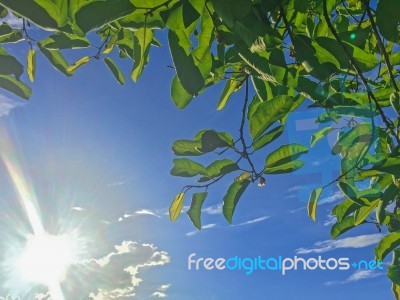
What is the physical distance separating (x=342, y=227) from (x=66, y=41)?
3.14 ft

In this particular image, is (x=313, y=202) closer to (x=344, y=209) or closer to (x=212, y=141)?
(x=344, y=209)

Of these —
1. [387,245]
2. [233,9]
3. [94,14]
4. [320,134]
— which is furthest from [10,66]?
[387,245]

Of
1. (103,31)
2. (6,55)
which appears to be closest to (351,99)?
(6,55)

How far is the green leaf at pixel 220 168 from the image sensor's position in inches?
52.2

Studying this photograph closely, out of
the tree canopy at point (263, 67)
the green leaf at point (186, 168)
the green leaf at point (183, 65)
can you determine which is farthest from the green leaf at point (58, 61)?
the green leaf at point (183, 65)

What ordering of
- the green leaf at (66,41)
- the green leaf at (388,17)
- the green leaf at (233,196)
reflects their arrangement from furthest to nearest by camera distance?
the green leaf at (233,196) < the green leaf at (66,41) < the green leaf at (388,17)

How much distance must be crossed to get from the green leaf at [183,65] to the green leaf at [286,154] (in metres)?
0.45

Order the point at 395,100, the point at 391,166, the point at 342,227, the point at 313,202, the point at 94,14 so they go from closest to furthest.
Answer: the point at 94,14
the point at 391,166
the point at 395,100
the point at 313,202
the point at 342,227

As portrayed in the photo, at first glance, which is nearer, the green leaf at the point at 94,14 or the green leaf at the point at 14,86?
the green leaf at the point at 94,14

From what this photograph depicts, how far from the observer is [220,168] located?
1.34m

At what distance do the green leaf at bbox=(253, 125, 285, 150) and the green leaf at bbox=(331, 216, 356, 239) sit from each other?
18.1 inches

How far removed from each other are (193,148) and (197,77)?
471 millimetres

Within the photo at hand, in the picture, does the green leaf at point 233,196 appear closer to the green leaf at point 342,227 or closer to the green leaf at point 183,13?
the green leaf at point 342,227

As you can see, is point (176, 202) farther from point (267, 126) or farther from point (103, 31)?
point (103, 31)
